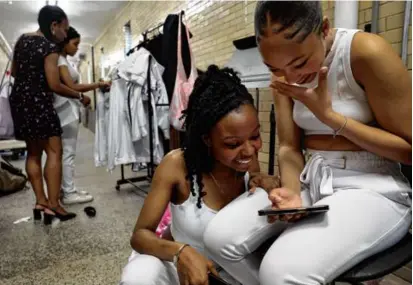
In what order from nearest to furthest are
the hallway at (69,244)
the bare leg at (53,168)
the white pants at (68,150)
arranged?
1. the hallway at (69,244)
2. the bare leg at (53,168)
3. the white pants at (68,150)

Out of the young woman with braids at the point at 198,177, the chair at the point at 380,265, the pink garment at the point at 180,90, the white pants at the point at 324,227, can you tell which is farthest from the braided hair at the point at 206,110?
the pink garment at the point at 180,90

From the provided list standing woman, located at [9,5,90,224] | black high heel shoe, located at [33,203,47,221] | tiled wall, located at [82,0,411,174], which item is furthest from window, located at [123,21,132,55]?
black high heel shoe, located at [33,203,47,221]

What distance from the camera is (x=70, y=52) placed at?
9.77ft

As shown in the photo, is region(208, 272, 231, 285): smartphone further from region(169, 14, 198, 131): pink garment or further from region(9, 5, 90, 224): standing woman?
region(9, 5, 90, 224): standing woman

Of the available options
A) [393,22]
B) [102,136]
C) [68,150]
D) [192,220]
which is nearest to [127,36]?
[102,136]

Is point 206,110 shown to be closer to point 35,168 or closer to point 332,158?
point 332,158

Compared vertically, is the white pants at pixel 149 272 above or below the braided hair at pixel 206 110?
below

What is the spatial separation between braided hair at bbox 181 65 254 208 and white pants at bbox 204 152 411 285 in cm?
20

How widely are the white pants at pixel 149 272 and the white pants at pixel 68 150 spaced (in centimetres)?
209

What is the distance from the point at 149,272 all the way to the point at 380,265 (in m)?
0.62

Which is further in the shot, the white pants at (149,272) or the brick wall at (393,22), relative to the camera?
the brick wall at (393,22)

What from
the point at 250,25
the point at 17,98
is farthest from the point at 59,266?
the point at 250,25

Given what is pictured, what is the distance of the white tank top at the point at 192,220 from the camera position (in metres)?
1.12

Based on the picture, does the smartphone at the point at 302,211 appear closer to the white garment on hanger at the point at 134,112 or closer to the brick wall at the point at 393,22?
the brick wall at the point at 393,22
